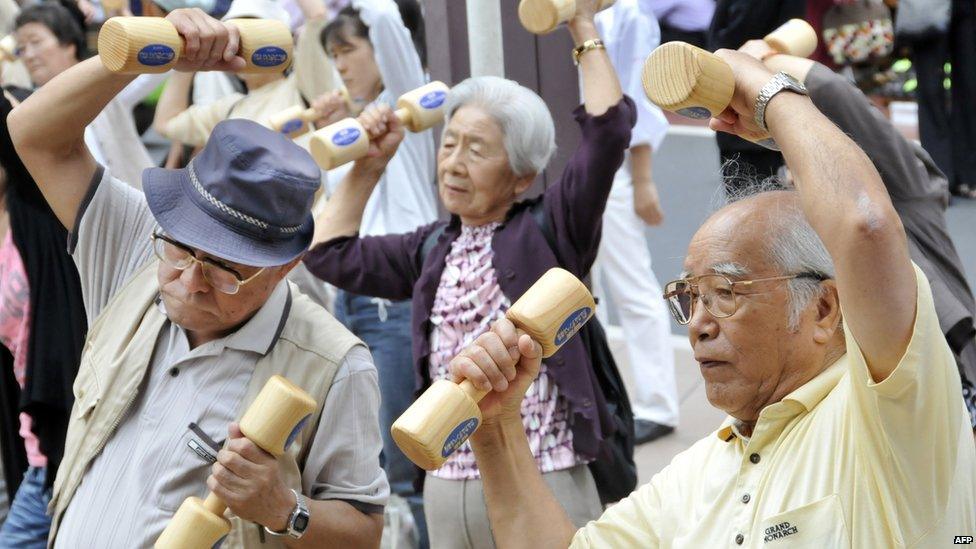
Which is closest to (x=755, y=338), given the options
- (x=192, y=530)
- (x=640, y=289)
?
(x=192, y=530)

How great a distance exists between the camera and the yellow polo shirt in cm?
206

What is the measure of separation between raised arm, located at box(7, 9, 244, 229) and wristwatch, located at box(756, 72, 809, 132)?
4.63ft

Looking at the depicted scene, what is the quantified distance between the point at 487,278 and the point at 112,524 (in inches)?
54.4

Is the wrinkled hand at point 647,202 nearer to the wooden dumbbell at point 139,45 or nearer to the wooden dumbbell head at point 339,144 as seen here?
the wooden dumbbell head at point 339,144

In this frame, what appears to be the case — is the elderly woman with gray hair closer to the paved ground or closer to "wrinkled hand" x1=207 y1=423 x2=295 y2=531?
the paved ground

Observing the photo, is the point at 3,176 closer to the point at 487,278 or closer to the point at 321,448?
the point at 487,278

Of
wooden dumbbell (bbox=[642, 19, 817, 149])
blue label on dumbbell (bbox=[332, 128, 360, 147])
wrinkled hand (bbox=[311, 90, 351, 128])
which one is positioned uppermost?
wooden dumbbell (bbox=[642, 19, 817, 149])

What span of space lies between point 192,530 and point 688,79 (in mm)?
1268

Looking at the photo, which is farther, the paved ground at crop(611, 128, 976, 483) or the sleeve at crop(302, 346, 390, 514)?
the paved ground at crop(611, 128, 976, 483)

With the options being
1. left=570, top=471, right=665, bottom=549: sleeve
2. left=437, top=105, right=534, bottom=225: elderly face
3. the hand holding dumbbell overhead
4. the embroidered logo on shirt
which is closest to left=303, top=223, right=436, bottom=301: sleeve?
left=437, top=105, right=534, bottom=225: elderly face

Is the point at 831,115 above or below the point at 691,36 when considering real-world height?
above

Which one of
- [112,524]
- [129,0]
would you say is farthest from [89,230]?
[129,0]

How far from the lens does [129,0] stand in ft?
23.0

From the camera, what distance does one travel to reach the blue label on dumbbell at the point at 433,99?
14.0 feet
